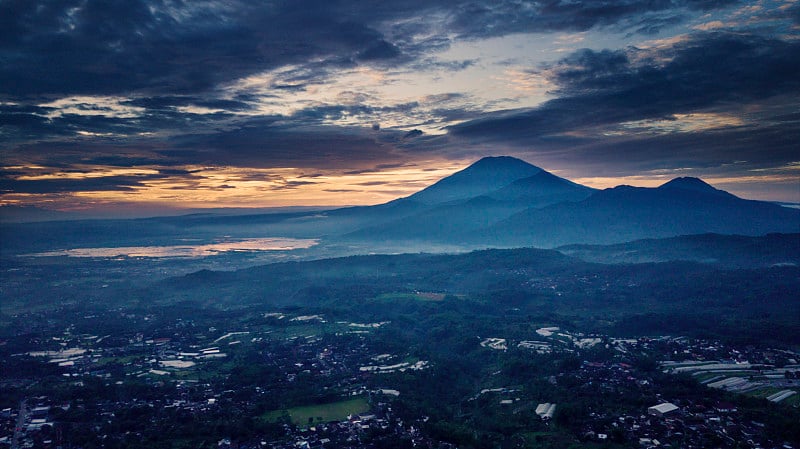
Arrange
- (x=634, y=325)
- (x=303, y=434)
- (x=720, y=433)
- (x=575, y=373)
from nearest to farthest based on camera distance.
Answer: (x=720, y=433)
(x=303, y=434)
(x=575, y=373)
(x=634, y=325)

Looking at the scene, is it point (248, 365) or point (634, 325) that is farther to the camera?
point (634, 325)

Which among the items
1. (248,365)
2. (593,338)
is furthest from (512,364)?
(248,365)

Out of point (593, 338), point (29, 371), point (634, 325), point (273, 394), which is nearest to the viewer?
point (273, 394)

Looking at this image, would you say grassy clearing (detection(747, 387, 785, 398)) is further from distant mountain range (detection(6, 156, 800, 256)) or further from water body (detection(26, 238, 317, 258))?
water body (detection(26, 238, 317, 258))

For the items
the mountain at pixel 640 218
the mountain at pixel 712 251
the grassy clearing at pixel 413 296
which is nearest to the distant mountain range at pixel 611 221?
the mountain at pixel 640 218

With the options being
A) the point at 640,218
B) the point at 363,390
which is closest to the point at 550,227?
the point at 640,218

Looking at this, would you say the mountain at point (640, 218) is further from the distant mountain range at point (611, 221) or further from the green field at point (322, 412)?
the green field at point (322, 412)

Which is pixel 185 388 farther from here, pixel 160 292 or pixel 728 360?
pixel 160 292

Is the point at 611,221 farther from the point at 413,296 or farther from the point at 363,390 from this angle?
the point at 363,390
